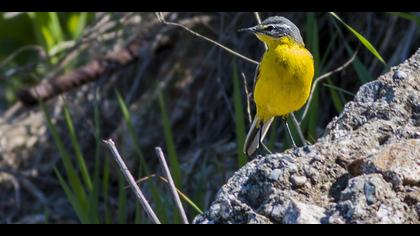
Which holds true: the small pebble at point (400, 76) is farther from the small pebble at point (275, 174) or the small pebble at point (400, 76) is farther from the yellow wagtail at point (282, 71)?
the yellow wagtail at point (282, 71)

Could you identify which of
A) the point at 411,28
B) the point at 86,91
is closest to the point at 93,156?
the point at 86,91

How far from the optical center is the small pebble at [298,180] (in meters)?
2.51

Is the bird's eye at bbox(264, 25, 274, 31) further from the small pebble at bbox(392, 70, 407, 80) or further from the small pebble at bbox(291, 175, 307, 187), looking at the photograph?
the small pebble at bbox(291, 175, 307, 187)

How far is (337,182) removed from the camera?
2.59 meters

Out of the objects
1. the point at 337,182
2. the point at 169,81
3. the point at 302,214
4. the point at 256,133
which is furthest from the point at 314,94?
the point at 169,81

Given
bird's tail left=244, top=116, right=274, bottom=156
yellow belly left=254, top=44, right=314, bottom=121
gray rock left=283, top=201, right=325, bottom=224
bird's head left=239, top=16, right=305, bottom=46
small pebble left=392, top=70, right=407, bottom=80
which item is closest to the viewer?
gray rock left=283, top=201, right=325, bottom=224

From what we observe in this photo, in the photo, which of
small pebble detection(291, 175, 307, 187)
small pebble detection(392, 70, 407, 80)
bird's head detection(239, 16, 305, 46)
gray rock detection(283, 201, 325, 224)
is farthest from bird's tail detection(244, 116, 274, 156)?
gray rock detection(283, 201, 325, 224)

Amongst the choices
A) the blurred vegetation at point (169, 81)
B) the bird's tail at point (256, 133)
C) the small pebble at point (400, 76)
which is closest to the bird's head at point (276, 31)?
the bird's tail at point (256, 133)

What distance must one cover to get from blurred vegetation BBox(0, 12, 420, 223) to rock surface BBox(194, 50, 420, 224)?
2.62 m

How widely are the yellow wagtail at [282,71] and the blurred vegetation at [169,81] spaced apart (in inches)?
37.7

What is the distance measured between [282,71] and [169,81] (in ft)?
8.43

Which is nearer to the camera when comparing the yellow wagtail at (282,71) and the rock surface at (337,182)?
the rock surface at (337,182)

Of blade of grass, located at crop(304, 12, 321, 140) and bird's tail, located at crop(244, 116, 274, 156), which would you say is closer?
blade of grass, located at crop(304, 12, 321, 140)

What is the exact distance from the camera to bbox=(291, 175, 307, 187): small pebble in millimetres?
2513
